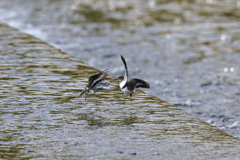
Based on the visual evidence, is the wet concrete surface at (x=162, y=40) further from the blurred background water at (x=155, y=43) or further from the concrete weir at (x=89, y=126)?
the concrete weir at (x=89, y=126)

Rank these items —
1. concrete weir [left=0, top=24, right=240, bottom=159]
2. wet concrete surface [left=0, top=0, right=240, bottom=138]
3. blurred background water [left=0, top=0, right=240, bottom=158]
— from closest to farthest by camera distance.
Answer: concrete weir [left=0, top=24, right=240, bottom=159] → blurred background water [left=0, top=0, right=240, bottom=158] → wet concrete surface [left=0, top=0, right=240, bottom=138]

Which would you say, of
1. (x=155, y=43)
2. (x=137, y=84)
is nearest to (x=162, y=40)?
(x=155, y=43)

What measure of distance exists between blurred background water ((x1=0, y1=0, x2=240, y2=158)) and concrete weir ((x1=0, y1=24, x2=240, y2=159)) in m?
0.07

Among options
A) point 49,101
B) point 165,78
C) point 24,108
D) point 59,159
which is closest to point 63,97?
point 49,101

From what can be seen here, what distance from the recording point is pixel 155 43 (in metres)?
10.1

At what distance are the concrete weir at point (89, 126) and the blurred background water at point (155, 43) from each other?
0.24 ft

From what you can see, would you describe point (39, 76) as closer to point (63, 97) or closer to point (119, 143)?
point (63, 97)

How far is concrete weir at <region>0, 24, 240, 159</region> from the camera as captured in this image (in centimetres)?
331

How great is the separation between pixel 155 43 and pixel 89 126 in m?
6.39

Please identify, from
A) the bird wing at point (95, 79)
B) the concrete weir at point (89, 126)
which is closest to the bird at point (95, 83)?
the bird wing at point (95, 79)

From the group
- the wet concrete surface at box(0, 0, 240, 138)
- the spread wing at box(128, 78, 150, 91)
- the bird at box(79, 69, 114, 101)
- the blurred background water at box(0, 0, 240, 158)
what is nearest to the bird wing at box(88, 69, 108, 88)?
the bird at box(79, 69, 114, 101)

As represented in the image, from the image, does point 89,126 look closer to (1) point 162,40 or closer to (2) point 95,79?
(2) point 95,79

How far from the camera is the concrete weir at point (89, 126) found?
3.31 m

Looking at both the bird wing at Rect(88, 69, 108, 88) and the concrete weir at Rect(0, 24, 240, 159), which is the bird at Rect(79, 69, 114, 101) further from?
the concrete weir at Rect(0, 24, 240, 159)
